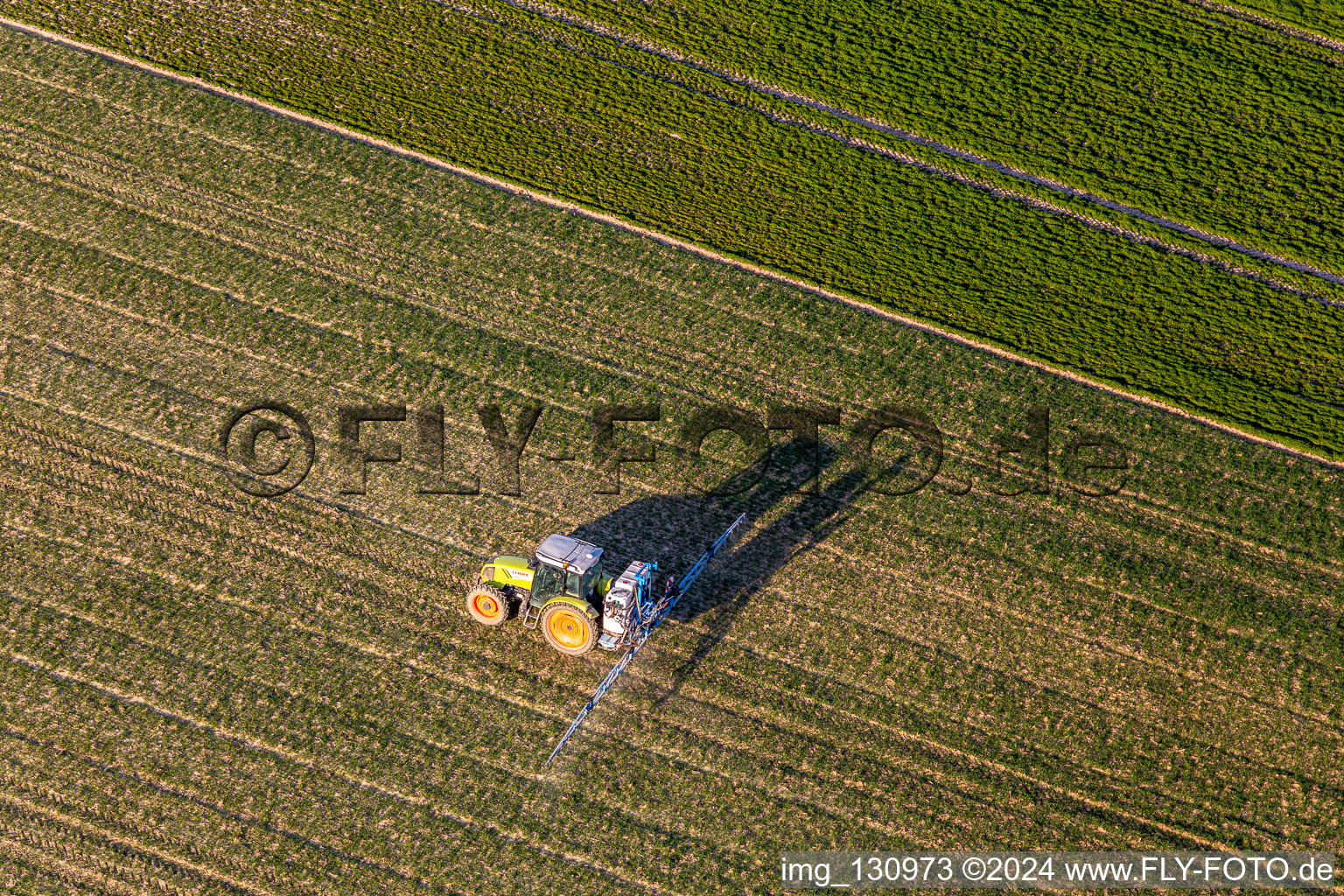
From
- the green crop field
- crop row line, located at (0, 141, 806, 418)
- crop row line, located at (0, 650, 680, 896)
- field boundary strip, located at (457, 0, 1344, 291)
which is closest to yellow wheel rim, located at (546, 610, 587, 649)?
the green crop field

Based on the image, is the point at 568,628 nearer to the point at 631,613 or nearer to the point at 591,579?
the point at 591,579

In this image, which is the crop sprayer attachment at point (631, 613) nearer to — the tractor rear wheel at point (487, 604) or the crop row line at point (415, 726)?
the crop row line at point (415, 726)

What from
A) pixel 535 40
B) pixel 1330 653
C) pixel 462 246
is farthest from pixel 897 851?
pixel 535 40

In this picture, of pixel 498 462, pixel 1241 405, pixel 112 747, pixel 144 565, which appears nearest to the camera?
pixel 112 747

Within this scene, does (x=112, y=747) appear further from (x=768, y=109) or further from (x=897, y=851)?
(x=768, y=109)

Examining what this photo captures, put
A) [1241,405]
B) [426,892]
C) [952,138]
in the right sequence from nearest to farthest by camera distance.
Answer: [426,892] → [1241,405] → [952,138]

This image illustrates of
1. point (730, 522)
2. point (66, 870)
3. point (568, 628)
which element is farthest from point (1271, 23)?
point (66, 870)

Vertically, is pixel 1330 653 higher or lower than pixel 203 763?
higher
